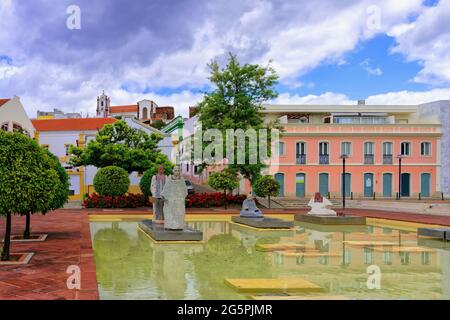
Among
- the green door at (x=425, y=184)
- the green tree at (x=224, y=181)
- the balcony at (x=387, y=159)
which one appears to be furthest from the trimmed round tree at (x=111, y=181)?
the green door at (x=425, y=184)

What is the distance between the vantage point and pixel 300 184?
42.4 m

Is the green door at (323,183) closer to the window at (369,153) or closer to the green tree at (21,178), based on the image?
the window at (369,153)

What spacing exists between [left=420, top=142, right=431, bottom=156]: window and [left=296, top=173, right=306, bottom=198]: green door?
404 inches

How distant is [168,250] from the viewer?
12758 mm

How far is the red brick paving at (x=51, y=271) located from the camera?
23.6 ft

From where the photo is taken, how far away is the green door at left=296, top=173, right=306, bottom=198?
42.3 m

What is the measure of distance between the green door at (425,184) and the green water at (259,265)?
2832 centimetres

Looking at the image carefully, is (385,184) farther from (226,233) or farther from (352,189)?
(226,233)

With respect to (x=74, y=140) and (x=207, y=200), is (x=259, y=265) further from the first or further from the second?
(x=74, y=140)

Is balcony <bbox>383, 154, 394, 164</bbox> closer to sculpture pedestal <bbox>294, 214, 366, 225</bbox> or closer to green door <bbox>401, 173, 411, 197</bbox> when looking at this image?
green door <bbox>401, 173, 411, 197</bbox>

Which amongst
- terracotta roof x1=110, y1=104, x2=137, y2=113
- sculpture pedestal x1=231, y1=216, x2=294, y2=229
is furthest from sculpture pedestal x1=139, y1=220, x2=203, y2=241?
terracotta roof x1=110, y1=104, x2=137, y2=113

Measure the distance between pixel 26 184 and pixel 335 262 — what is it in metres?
6.55

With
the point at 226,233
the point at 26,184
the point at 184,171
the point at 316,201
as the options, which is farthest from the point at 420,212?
the point at 184,171
